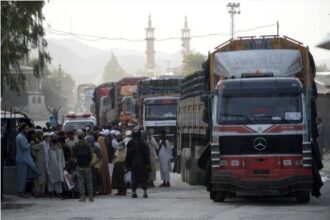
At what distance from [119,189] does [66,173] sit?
1608 mm

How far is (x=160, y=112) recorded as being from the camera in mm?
40250

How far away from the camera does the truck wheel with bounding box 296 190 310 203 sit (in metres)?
19.3

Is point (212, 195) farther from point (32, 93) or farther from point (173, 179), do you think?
point (32, 93)

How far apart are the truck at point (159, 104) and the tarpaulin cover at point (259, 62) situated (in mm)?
18927

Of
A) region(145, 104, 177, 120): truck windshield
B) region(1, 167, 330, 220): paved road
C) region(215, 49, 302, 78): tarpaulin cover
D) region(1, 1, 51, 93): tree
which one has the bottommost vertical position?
region(1, 167, 330, 220): paved road

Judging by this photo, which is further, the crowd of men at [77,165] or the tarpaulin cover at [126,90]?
the tarpaulin cover at [126,90]

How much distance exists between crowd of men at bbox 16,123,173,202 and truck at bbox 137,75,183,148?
1557 cm

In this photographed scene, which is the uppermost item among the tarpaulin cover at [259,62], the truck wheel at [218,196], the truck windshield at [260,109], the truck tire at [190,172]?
the tarpaulin cover at [259,62]

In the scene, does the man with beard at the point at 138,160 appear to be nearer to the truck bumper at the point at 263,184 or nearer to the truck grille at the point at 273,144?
the truck bumper at the point at 263,184

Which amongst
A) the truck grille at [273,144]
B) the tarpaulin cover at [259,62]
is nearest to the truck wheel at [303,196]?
the truck grille at [273,144]

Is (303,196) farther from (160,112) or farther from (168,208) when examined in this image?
(160,112)

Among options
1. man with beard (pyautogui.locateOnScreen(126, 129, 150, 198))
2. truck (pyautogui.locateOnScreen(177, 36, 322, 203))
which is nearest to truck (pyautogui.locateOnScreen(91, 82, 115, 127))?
man with beard (pyautogui.locateOnScreen(126, 129, 150, 198))

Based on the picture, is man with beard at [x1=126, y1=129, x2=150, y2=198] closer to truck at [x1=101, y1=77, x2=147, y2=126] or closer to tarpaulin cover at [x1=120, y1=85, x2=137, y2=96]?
truck at [x1=101, y1=77, x2=147, y2=126]

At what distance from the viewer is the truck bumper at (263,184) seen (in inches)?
741
